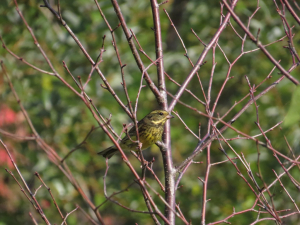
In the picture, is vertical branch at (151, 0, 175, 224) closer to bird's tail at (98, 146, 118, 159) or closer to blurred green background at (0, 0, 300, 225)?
bird's tail at (98, 146, 118, 159)

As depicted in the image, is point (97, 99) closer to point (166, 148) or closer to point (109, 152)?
point (109, 152)

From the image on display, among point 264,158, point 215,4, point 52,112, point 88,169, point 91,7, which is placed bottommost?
point 264,158

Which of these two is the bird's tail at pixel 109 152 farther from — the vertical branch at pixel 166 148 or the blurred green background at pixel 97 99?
the vertical branch at pixel 166 148

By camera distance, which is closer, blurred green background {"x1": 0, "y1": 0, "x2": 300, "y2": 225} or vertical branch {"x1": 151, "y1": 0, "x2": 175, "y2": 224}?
vertical branch {"x1": 151, "y1": 0, "x2": 175, "y2": 224}

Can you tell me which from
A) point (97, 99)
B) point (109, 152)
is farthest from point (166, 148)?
point (97, 99)

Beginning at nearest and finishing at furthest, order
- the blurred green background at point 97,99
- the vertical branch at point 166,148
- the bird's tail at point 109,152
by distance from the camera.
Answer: the vertical branch at point 166,148 < the bird's tail at point 109,152 < the blurred green background at point 97,99

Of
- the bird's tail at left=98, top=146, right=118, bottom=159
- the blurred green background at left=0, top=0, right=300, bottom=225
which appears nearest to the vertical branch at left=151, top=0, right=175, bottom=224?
the bird's tail at left=98, top=146, right=118, bottom=159

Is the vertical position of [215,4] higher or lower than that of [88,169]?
higher

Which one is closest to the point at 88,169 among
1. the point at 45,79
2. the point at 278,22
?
the point at 45,79

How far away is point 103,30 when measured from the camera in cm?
677

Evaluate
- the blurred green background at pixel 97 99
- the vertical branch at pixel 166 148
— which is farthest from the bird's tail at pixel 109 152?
the vertical branch at pixel 166 148

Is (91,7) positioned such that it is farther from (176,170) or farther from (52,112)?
(176,170)

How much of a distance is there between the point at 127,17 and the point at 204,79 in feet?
9.31

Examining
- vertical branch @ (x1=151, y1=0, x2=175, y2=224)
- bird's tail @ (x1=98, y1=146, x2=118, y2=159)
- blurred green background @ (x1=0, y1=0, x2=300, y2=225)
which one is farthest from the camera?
blurred green background @ (x1=0, y1=0, x2=300, y2=225)
